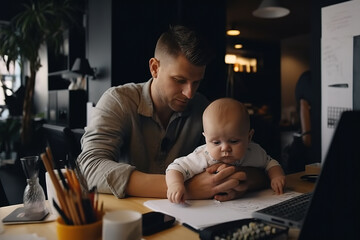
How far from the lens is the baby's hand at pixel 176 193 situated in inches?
38.5

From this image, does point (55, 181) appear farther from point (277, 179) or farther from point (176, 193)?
point (277, 179)

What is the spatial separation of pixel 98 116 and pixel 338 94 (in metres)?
2.07

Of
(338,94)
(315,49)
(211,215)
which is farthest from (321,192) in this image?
(315,49)

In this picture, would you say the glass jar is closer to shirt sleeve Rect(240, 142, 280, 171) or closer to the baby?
the baby

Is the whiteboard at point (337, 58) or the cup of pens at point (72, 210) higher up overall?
the whiteboard at point (337, 58)

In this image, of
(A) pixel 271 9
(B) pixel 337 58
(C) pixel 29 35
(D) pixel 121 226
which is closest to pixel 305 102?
(B) pixel 337 58

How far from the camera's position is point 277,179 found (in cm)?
119

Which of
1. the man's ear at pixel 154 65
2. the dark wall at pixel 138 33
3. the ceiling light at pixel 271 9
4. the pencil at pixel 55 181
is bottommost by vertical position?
the pencil at pixel 55 181

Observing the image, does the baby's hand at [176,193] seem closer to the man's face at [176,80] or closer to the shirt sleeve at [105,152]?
the shirt sleeve at [105,152]

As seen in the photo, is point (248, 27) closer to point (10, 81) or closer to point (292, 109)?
point (292, 109)

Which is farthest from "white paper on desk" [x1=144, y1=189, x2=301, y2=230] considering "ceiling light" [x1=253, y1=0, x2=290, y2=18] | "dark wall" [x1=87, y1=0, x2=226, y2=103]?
"ceiling light" [x1=253, y1=0, x2=290, y2=18]

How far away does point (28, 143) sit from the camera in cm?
508

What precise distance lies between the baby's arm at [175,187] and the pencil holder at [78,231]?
1.07ft

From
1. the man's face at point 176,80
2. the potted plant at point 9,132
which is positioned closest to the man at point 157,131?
the man's face at point 176,80
